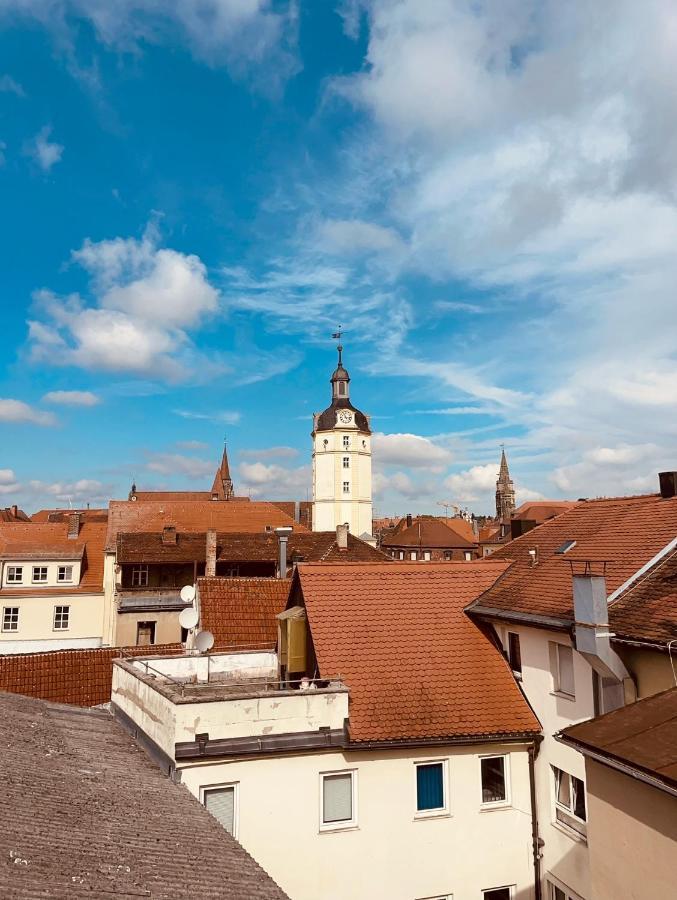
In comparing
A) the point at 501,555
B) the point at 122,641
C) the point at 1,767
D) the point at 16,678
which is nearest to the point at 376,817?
the point at 1,767

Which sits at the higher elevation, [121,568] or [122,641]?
[121,568]

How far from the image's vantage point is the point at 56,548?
3969 centimetres

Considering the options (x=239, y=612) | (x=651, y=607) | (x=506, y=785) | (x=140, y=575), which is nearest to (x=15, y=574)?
(x=140, y=575)

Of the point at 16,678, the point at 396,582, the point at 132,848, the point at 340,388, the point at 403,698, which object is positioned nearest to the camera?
the point at 132,848

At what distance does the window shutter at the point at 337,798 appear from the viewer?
11086 millimetres

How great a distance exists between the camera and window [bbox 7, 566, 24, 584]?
38.1m

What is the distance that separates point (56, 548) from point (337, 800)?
3365cm

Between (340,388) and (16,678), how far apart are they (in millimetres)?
66744

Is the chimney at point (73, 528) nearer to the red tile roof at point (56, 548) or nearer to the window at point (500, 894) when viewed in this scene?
the red tile roof at point (56, 548)

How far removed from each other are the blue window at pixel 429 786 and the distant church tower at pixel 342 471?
66745 mm

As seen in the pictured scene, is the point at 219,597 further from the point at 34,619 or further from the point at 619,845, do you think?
the point at 34,619

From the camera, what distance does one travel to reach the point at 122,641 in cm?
3547

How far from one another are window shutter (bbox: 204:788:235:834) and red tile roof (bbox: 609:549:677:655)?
7.02 metres

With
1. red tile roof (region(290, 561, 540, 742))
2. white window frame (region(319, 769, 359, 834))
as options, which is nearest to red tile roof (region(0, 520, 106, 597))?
red tile roof (region(290, 561, 540, 742))
